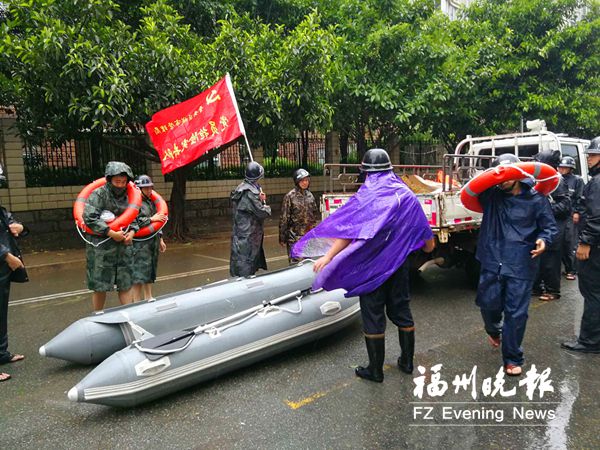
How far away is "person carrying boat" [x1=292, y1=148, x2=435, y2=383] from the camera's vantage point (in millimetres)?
3412

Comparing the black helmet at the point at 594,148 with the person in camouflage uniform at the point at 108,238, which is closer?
the black helmet at the point at 594,148

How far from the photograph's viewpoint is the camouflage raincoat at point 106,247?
4.52m

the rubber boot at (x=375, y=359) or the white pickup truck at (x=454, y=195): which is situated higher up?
the white pickup truck at (x=454, y=195)

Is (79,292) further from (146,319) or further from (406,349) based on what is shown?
(406,349)

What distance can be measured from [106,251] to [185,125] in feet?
6.42

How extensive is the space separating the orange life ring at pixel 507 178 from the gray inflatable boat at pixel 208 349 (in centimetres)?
147

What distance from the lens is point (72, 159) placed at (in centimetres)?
1157

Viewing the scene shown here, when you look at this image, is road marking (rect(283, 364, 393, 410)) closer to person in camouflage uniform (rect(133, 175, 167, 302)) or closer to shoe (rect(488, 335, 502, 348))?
shoe (rect(488, 335, 502, 348))

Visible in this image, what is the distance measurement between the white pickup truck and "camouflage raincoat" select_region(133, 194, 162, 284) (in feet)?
Answer: 7.74

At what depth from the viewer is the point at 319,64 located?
29.5ft

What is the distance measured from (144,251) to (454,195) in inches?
139

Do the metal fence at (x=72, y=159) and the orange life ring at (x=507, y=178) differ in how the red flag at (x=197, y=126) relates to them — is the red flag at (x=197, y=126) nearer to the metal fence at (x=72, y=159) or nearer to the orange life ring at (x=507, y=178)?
the orange life ring at (x=507, y=178)

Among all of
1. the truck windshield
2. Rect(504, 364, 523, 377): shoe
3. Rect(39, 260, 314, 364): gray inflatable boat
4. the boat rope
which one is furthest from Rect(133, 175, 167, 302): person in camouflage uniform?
the truck windshield

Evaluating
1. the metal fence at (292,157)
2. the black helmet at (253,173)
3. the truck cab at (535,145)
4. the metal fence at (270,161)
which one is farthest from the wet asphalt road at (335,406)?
the metal fence at (292,157)
